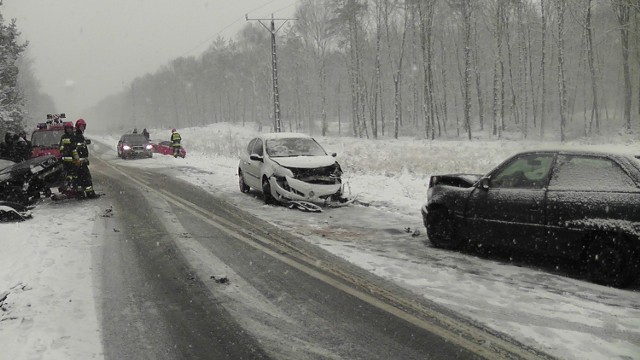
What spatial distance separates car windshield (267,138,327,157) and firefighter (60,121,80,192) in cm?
529

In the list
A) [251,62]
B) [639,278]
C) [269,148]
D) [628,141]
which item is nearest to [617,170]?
[639,278]

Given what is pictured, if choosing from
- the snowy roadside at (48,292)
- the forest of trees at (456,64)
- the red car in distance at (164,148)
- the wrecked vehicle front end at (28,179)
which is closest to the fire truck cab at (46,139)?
the wrecked vehicle front end at (28,179)

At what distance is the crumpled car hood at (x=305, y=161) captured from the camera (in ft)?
36.4

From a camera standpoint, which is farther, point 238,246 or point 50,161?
point 50,161

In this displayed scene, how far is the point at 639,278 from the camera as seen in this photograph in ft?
17.9

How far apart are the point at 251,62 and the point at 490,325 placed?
65.2m

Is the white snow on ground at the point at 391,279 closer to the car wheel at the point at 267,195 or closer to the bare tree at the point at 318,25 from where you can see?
the car wheel at the point at 267,195

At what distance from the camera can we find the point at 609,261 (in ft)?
17.9

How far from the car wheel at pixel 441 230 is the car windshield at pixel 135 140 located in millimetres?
24119

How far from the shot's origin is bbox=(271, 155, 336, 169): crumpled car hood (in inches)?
437

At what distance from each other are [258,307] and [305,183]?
6124mm

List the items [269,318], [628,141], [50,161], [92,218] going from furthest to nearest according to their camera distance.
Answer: [628,141], [50,161], [92,218], [269,318]

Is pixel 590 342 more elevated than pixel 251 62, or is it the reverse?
pixel 251 62

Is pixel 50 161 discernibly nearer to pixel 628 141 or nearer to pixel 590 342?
pixel 590 342
